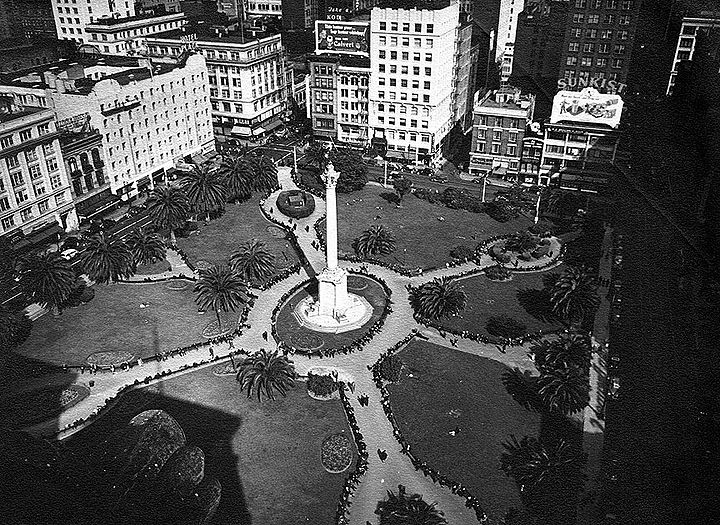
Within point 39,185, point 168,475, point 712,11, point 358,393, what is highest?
point 712,11

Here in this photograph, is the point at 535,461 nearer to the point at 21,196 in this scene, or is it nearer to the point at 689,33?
the point at 21,196

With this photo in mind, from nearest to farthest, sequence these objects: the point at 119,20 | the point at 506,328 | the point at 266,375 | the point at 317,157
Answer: the point at 266,375 → the point at 506,328 → the point at 317,157 → the point at 119,20

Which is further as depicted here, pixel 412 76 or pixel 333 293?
pixel 412 76

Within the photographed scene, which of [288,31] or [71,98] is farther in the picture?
[288,31]

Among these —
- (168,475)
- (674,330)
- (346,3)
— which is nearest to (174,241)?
(168,475)

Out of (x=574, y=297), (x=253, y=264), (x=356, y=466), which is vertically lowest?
(x=356, y=466)

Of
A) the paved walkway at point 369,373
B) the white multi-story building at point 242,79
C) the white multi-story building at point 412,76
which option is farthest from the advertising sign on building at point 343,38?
the paved walkway at point 369,373

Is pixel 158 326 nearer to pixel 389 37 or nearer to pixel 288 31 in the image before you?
pixel 389 37

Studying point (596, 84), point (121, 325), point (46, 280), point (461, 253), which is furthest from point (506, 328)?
point (596, 84)
